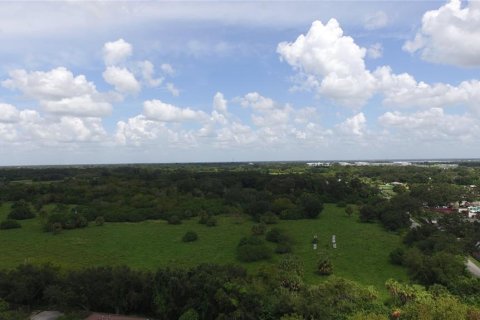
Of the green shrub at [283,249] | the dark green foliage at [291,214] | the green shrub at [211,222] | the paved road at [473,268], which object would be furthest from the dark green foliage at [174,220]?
the paved road at [473,268]

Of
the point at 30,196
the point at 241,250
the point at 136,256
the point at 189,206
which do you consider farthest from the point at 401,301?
the point at 30,196

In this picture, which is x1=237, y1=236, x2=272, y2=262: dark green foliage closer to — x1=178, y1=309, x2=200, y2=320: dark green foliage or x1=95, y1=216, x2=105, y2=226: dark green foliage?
x1=178, y1=309, x2=200, y2=320: dark green foliage

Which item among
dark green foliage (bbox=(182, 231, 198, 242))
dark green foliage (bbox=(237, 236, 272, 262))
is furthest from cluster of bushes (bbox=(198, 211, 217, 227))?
dark green foliage (bbox=(237, 236, 272, 262))

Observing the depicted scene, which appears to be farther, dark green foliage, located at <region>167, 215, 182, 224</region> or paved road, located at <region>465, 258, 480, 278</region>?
dark green foliage, located at <region>167, 215, 182, 224</region>

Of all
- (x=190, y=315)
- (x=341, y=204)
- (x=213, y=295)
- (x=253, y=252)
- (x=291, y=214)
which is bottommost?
(x=253, y=252)

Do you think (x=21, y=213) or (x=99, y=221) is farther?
(x=21, y=213)

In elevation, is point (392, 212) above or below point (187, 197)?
below

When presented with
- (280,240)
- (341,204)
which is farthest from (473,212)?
(280,240)

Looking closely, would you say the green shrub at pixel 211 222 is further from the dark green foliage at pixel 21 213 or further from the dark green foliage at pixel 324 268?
the dark green foliage at pixel 21 213

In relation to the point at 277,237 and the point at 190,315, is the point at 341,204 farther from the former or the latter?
the point at 190,315
